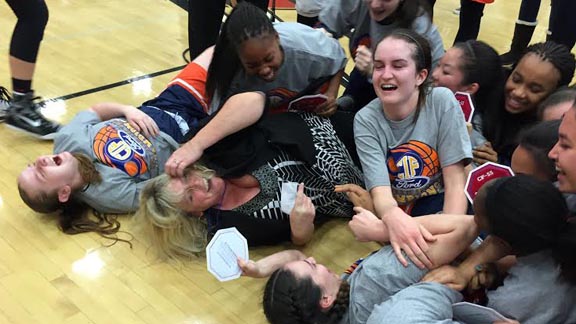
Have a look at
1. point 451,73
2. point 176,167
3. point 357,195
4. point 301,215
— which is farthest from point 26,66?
point 451,73

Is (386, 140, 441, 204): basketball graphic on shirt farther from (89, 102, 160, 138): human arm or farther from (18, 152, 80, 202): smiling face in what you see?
(18, 152, 80, 202): smiling face

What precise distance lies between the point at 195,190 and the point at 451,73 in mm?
1005

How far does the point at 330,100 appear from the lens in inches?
81.4

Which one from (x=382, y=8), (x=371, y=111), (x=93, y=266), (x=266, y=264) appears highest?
(x=382, y=8)

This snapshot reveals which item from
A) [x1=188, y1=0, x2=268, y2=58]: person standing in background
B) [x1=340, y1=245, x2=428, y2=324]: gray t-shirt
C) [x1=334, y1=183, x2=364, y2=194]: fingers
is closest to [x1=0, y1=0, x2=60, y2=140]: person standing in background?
[x1=188, y1=0, x2=268, y2=58]: person standing in background

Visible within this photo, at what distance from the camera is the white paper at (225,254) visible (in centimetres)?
148

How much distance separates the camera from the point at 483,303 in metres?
1.30

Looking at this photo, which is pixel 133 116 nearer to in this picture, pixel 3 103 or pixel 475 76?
pixel 3 103

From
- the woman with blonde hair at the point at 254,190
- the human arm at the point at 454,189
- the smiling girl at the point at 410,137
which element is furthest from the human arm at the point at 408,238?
the woman with blonde hair at the point at 254,190

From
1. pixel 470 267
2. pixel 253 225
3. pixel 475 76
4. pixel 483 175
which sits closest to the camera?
pixel 470 267

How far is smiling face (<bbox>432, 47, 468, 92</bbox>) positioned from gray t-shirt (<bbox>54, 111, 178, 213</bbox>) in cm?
100

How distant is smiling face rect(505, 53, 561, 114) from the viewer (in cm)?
187

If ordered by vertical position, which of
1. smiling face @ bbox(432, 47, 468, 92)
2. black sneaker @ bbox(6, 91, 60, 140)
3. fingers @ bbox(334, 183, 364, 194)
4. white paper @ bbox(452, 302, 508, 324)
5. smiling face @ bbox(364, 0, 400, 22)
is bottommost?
black sneaker @ bbox(6, 91, 60, 140)

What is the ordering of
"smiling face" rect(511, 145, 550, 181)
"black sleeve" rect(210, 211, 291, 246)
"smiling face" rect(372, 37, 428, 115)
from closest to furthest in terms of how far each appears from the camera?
1. "smiling face" rect(511, 145, 550, 181)
2. "smiling face" rect(372, 37, 428, 115)
3. "black sleeve" rect(210, 211, 291, 246)
